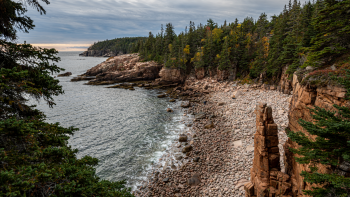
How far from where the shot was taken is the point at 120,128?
2611 cm

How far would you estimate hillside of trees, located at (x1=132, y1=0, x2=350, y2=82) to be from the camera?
12227 mm

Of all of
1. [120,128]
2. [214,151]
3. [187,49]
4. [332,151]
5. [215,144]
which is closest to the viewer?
[332,151]

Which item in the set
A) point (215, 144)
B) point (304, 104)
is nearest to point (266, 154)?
point (304, 104)

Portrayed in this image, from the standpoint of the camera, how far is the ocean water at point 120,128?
17.7 metres

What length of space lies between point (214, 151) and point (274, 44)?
105ft

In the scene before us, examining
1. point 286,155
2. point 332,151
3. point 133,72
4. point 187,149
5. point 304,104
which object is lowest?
point 187,149

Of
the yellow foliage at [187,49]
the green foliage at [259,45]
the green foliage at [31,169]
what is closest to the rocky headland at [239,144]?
the green foliage at [259,45]

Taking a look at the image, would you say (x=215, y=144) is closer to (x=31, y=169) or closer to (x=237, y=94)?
(x=237, y=94)

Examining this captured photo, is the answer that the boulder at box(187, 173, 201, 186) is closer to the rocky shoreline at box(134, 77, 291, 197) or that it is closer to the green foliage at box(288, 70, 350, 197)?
the rocky shoreline at box(134, 77, 291, 197)

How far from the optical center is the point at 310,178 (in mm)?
6141

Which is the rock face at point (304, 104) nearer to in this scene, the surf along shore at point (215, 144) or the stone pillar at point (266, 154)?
the stone pillar at point (266, 154)

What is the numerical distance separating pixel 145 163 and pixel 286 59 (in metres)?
31.1

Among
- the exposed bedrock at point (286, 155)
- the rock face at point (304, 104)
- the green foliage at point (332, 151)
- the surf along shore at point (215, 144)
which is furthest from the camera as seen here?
the surf along shore at point (215, 144)

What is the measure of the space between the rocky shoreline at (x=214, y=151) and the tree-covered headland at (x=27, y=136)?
999 centimetres
